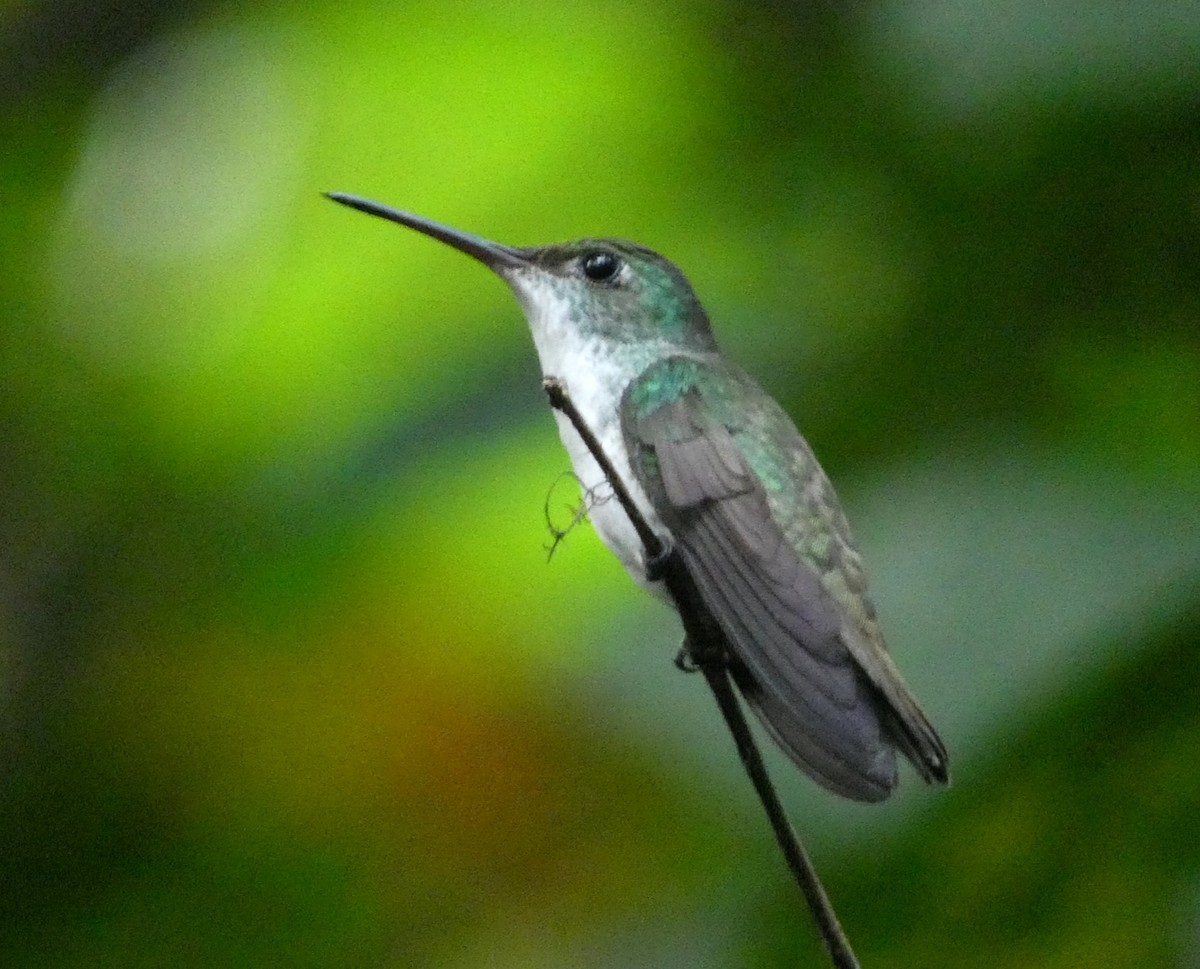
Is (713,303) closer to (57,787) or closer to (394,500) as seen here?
(394,500)

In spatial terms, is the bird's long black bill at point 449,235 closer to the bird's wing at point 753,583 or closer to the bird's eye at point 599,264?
the bird's eye at point 599,264

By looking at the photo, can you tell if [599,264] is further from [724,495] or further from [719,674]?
[719,674]

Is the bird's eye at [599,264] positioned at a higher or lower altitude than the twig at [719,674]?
higher

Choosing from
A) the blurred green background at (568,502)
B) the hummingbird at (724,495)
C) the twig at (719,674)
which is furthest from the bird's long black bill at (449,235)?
the twig at (719,674)

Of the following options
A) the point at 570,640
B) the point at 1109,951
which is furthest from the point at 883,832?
the point at 570,640

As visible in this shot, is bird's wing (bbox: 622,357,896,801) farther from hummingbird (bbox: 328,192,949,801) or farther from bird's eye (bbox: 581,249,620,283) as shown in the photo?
bird's eye (bbox: 581,249,620,283)
